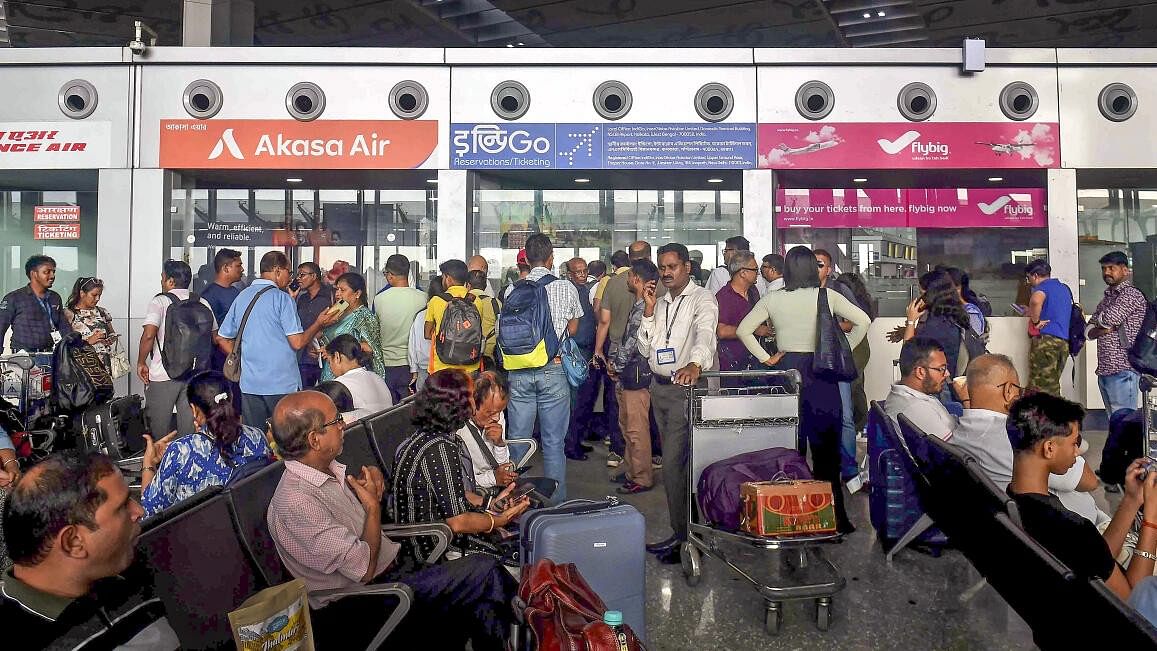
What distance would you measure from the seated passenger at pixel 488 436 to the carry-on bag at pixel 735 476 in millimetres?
938

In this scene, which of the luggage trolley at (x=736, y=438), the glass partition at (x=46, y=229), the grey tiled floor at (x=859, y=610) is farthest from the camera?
the glass partition at (x=46, y=229)

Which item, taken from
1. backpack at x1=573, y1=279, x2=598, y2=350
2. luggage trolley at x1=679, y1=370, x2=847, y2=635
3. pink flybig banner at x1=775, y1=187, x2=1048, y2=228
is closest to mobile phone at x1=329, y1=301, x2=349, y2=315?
backpack at x1=573, y1=279, x2=598, y2=350

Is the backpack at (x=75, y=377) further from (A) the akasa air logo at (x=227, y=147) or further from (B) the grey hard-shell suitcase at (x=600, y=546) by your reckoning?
(B) the grey hard-shell suitcase at (x=600, y=546)

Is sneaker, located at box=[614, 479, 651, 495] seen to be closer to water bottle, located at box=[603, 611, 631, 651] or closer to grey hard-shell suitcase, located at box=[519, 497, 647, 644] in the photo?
grey hard-shell suitcase, located at box=[519, 497, 647, 644]

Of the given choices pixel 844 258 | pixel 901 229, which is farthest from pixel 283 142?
pixel 901 229

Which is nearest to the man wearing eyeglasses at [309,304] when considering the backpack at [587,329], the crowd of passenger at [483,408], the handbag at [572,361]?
the crowd of passenger at [483,408]

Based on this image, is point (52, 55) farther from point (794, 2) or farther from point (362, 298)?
point (794, 2)

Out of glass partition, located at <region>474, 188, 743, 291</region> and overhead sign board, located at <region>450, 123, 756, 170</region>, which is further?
glass partition, located at <region>474, 188, 743, 291</region>

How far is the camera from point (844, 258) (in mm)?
9125

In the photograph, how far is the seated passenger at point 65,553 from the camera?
191 centimetres

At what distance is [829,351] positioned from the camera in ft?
16.9

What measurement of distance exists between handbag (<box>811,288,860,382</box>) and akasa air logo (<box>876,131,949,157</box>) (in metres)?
3.94

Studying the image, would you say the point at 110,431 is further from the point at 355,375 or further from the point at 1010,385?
the point at 1010,385

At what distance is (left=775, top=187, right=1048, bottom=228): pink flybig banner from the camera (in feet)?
29.3
